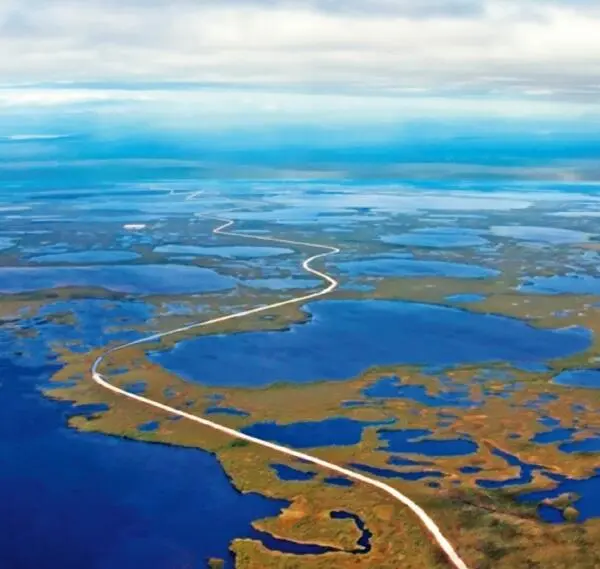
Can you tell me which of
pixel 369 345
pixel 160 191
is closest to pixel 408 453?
pixel 369 345

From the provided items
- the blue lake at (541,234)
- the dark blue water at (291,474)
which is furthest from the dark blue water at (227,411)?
the blue lake at (541,234)

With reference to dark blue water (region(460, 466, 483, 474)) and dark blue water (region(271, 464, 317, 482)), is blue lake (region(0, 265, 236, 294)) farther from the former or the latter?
dark blue water (region(460, 466, 483, 474))

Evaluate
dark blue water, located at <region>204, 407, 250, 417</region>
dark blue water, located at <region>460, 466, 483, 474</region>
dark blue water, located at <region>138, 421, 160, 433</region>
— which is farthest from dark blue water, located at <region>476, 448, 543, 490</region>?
dark blue water, located at <region>138, 421, 160, 433</region>

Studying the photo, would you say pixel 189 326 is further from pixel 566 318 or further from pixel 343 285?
pixel 566 318

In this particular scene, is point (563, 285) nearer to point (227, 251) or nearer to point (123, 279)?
point (227, 251)

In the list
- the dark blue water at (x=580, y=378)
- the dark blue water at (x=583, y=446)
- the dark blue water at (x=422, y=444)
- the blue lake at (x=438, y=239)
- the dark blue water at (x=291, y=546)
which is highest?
the blue lake at (x=438, y=239)

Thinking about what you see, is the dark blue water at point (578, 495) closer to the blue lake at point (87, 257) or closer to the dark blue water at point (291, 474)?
the dark blue water at point (291, 474)

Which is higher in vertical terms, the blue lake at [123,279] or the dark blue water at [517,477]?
the blue lake at [123,279]

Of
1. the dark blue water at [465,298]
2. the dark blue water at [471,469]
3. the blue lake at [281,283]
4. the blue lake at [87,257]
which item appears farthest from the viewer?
the blue lake at [87,257]
